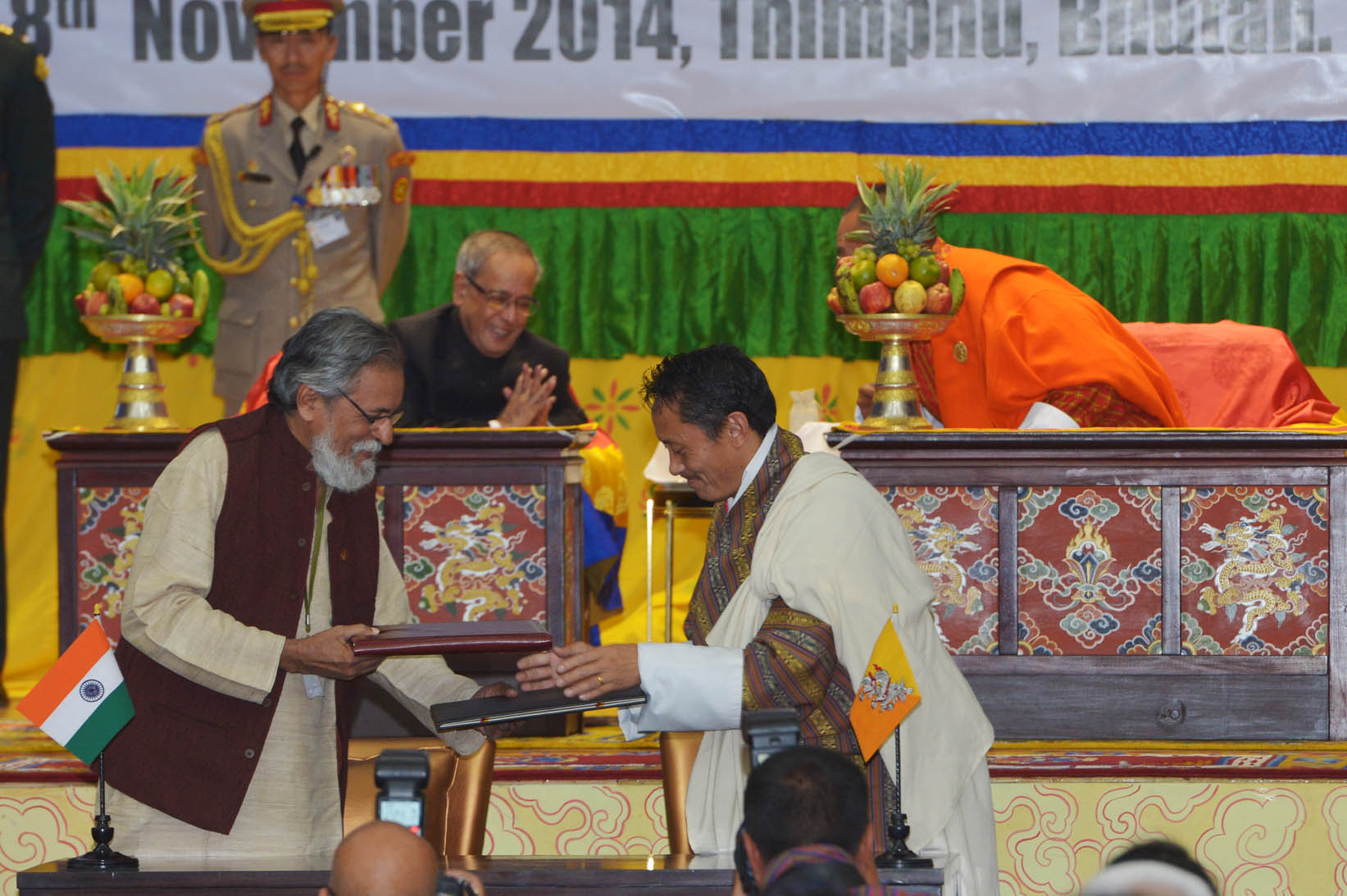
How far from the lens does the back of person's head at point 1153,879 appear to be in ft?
4.99

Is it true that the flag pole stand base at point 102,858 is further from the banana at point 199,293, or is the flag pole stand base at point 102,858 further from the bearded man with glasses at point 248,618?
the banana at point 199,293

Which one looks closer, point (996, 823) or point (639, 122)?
point (996, 823)

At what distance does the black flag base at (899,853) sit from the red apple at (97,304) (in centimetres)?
298

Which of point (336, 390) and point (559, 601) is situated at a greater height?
point (336, 390)

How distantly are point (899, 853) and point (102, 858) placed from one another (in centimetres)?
Answer: 119

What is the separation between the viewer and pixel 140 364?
4891mm

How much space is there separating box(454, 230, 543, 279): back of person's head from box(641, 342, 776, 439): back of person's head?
2.27 metres

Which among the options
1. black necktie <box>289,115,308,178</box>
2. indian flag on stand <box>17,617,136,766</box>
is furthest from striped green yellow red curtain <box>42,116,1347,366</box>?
indian flag on stand <box>17,617,136,766</box>

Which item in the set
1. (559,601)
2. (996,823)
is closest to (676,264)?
(559,601)

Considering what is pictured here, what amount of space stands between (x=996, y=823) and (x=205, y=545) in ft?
6.46

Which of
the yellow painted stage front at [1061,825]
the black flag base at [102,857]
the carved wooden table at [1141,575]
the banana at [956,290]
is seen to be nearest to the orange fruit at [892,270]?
the banana at [956,290]

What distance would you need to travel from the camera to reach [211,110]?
20.4ft

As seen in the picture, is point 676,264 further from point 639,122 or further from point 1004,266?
point 1004,266

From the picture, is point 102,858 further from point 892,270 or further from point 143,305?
point 892,270
